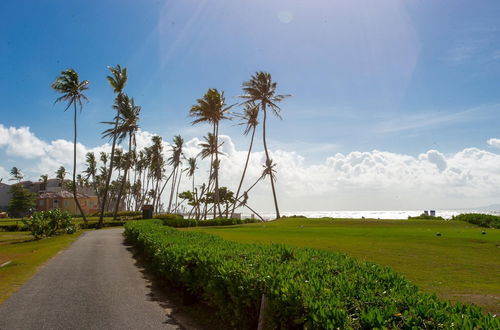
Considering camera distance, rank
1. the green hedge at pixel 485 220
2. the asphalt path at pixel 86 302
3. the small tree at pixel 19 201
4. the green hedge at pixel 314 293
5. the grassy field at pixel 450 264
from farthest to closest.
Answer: the small tree at pixel 19 201 → the green hedge at pixel 485 220 → the grassy field at pixel 450 264 → the asphalt path at pixel 86 302 → the green hedge at pixel 314 293

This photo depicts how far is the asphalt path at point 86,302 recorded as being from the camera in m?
8.78

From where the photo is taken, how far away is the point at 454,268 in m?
13.4

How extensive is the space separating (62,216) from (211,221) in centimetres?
1964

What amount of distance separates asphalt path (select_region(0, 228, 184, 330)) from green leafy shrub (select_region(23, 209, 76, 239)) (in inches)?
865

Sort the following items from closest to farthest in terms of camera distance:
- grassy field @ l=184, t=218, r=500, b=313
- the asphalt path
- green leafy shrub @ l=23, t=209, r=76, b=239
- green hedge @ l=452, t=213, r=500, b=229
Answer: the asphalt path
grassy field @ l=184, t=218, r=500, b=313
green leafy shrub @ l=23, t=209, r=76, b=239
green hedge @ l=452, t=213, r=500, b=229

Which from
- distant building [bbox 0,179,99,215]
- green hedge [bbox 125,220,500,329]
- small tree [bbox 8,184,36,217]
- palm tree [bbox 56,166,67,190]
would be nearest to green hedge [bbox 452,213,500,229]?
green hedge [bbox 125,220,500,329]

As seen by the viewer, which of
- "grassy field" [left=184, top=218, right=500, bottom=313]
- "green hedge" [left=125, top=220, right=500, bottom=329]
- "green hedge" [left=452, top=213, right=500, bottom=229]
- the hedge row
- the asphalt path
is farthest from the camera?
the hedge row

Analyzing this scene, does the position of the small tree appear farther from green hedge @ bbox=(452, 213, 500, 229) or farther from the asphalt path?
green hedge @ bbox=(452, 213, 500, 229)

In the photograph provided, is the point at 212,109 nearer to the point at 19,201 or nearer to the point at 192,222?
the point at 192,222

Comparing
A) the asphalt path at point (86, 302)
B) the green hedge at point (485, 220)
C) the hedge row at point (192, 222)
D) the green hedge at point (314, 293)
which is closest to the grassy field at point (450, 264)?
the green hedge at point (314, 293)

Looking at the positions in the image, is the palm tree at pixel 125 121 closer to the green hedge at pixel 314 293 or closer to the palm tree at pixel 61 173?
the green hedge at pixel 314 293

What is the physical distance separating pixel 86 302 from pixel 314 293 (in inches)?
320

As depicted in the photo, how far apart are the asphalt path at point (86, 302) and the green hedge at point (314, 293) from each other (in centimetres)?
155

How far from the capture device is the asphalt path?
8781 millimetres
